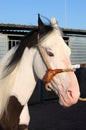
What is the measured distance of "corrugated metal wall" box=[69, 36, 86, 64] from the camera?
49.7ft

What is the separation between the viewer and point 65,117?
913cm

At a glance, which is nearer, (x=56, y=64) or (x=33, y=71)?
(x=56, y=64)

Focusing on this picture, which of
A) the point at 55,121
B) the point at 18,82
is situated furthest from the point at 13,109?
the point at 55,121

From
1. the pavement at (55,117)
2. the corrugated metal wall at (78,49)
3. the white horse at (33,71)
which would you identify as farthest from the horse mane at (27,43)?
the corrugated metal wall at (78,49)

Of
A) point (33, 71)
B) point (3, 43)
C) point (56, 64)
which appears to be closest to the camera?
point (56, 64)

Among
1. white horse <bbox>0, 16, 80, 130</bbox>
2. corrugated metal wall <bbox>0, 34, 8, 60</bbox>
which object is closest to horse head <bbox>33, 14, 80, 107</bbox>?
white horse <bbox>0, 16, 80, 130</bbox>

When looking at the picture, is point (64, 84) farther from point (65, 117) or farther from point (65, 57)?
point (65, 117)

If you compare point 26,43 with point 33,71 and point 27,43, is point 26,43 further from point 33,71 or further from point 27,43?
point 33,71

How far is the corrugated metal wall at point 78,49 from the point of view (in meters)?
15.2

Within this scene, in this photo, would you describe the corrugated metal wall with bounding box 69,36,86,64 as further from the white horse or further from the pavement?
the white horse

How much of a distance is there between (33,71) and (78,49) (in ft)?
39.6

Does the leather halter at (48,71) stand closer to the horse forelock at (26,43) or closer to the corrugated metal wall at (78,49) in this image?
the horse forelock at (26,43)

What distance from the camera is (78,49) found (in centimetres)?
1561

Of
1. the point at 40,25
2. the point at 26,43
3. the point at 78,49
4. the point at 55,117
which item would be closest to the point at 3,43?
the point at 55,117
